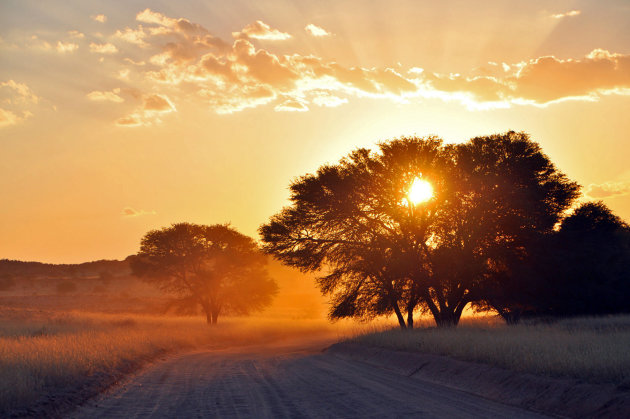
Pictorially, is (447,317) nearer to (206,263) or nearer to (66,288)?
(206,263)

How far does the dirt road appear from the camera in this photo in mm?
12555

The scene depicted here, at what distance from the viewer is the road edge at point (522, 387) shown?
11688 mm

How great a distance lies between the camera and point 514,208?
3164 centimetres

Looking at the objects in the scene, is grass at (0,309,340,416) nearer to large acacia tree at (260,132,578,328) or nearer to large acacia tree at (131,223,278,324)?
large acacia tree at (260,132,578,328)

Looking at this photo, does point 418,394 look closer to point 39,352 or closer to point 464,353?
point 464,353

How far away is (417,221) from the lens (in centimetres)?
3281

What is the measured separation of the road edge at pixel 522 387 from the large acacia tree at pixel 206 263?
128 ft

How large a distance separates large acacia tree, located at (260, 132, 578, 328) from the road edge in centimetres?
1037

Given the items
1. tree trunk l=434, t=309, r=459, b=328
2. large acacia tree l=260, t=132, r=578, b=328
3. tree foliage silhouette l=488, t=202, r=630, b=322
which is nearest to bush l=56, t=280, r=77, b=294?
large acacia tree l=260, t=132, r=578, b=328

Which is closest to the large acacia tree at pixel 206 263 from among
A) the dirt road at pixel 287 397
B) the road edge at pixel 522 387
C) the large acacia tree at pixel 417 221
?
the large acacia tree at pixel 417 221

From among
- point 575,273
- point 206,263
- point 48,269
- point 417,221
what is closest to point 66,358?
point 417,221

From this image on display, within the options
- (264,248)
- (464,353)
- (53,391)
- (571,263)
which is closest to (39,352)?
(53,391)

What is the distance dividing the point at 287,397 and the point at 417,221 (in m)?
19.7

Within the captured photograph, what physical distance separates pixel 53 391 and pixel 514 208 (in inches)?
999
